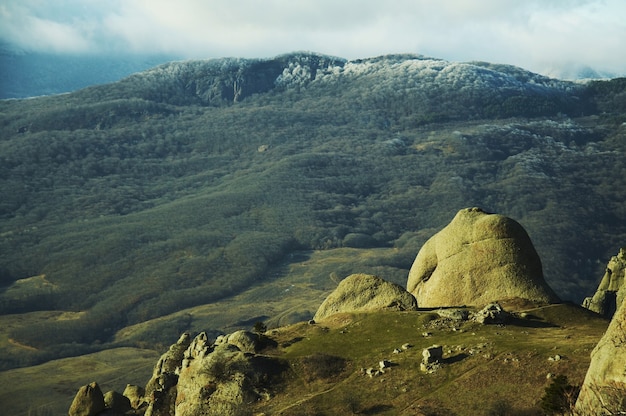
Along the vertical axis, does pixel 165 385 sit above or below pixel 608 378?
below

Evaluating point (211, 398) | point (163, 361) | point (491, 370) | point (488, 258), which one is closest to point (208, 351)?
point (211, 398)

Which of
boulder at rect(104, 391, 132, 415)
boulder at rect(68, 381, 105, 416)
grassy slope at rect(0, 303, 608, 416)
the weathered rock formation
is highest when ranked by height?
grassy slope at rect(0, 303, 608, 416)

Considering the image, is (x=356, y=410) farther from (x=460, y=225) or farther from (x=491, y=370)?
(x=460, y=225)

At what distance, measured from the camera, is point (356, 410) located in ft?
212

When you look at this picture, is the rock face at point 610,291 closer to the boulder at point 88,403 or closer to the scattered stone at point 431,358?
the scattered stone at point 431,358

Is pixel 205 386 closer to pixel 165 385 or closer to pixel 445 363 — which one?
Answer: pixel 165 385

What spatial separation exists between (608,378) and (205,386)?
33.8 meters

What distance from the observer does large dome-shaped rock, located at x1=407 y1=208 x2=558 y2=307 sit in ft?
295

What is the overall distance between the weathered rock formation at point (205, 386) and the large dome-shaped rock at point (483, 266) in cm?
2436

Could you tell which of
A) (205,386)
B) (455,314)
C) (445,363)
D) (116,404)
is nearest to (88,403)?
(116,404)

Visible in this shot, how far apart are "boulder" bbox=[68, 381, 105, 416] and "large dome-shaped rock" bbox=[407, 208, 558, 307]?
3743 centimetres

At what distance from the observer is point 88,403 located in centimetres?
7969

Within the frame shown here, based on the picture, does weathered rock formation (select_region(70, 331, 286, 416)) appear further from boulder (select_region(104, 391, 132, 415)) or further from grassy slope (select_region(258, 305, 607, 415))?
grassy slope (select_region(258, 305, 607, 415))

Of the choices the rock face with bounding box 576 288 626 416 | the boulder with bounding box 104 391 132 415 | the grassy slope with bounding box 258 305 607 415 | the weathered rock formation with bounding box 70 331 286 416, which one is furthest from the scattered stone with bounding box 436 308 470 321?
the boulder with bounding box 104 391 132 415
